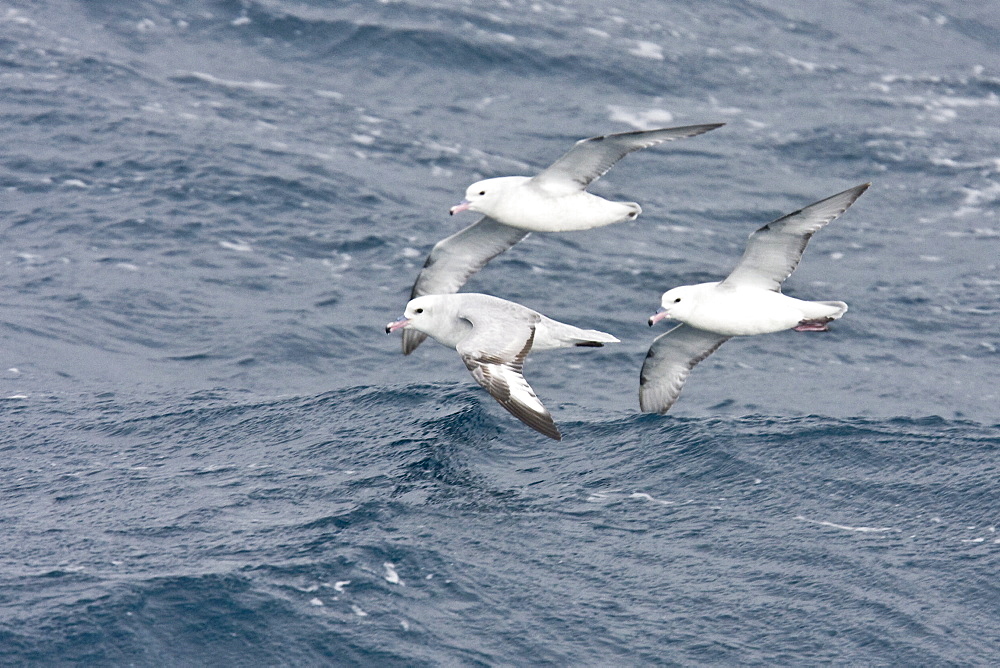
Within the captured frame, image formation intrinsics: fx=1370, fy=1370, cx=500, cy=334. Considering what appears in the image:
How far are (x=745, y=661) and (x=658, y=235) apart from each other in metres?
12.2

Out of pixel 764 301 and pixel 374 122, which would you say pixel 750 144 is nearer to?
pixel 374 122

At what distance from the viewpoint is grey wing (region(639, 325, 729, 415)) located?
53.6 feet

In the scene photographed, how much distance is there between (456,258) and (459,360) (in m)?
2.89

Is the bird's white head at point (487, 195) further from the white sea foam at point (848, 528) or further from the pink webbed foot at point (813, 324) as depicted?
the white sea foam at point (848, 528)

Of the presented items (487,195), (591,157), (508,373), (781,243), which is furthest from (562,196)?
(508,373)

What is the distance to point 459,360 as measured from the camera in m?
20.1

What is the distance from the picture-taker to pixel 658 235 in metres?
24.2

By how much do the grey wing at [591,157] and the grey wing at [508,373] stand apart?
7.63 ft

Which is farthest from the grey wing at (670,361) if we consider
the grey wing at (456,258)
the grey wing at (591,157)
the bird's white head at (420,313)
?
the bird's white head at (420,313)

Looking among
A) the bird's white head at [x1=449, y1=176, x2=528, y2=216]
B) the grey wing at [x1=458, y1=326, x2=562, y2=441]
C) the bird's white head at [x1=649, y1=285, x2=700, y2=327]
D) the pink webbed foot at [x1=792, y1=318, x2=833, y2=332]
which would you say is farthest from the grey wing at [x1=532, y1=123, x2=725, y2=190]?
the pink webbed foot at [x1=792, y1=318, x2=833, y2=332]

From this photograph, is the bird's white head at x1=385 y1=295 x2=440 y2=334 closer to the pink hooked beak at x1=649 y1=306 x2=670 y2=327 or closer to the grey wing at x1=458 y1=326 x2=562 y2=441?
the grey wing at x1=458 y1=326 x2=562 y2=441

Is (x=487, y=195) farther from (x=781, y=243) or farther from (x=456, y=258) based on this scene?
(x=781, y=243)

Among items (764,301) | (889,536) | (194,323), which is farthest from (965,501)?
(194,323)

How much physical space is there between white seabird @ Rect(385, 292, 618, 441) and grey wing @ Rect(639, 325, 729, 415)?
1069 mm
